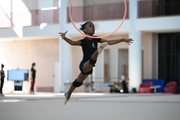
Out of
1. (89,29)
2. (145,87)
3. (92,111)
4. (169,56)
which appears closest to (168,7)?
(169,56)

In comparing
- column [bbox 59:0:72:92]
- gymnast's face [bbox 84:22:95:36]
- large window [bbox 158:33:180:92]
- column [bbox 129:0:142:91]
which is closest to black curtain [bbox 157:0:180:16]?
large window [bbox 158:33:180:92]

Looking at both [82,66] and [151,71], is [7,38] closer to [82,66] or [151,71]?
[151,71]

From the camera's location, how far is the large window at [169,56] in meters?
30.2

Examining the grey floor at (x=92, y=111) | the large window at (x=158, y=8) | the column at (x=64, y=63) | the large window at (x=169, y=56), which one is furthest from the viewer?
the column at (x=64, y=63)

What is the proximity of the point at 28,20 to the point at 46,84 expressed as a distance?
5.67m

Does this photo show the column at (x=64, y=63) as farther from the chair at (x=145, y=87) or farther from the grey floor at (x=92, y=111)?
the grey floor at (x=92, y=111)

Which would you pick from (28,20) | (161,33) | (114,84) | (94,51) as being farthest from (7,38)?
(94,51)

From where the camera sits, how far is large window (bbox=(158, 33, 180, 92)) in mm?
30203

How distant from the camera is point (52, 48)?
3491cm

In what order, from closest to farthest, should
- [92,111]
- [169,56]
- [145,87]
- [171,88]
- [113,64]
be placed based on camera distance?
[92,111], [171,88], [145,87], [169,56], [113,64]

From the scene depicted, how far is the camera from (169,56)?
100 feet

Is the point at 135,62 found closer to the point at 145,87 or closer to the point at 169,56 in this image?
the point at 145,87

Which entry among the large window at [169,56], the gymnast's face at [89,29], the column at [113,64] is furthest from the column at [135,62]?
the gymnast's face at [89,29]

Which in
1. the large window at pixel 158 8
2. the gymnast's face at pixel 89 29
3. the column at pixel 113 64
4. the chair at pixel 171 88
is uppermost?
the large window at pixel 158 8
